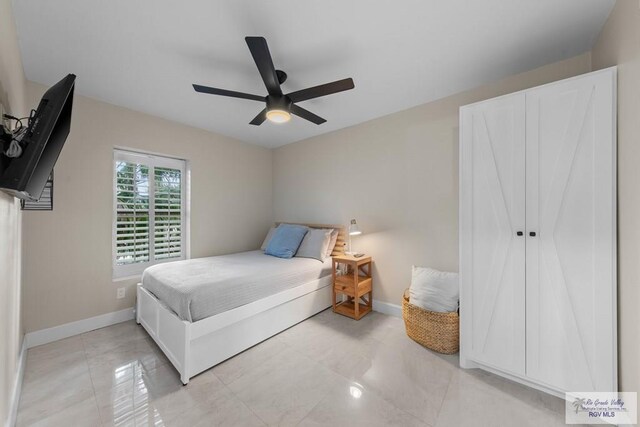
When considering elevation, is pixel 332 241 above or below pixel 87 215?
below

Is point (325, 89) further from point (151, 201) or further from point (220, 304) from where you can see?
point (151, 201)

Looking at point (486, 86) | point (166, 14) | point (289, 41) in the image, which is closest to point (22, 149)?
point (166, 14)

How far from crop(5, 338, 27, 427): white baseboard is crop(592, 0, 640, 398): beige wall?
3.30 metres

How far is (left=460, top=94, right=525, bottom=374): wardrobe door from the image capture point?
1.70 meters

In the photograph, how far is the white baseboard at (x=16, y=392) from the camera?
53.2 inches

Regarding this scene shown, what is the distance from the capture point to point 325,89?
1748mm

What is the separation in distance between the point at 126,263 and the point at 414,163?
3.53m

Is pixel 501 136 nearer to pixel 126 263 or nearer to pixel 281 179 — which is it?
pixel 281 179

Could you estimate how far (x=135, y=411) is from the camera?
1.51m

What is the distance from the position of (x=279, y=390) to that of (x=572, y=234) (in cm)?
218

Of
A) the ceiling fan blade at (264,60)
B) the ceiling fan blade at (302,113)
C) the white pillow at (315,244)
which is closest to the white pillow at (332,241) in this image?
the white pillow at (315,244)

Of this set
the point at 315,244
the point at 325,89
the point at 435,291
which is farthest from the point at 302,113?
the point at 435,291

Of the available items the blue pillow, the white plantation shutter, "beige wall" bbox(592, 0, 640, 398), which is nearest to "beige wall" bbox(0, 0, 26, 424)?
the white plantation shutter

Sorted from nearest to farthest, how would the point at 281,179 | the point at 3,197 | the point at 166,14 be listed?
the point at 3,197 < the point at 166,14 < the point at 281,179
